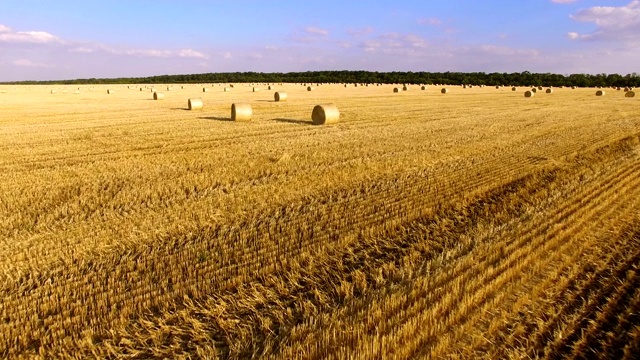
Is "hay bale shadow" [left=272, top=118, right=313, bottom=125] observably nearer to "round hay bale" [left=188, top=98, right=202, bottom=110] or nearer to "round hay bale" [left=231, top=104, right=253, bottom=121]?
"round hay bale" [left=231, top=104, right=253, bottom=121]

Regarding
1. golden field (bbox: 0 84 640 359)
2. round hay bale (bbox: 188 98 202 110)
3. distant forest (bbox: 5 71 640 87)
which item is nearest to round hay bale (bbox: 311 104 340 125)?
golden field (bbox: 0 84 640 359)

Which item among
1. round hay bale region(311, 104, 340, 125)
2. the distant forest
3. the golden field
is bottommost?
the golden field

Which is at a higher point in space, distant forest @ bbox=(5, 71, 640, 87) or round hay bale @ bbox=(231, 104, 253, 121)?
distant forest @ bbox=(5, 71, 640, 87)

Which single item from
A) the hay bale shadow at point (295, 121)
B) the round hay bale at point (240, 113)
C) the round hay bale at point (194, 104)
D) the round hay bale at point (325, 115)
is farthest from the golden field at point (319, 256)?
the round hay bale at point (194, 104)

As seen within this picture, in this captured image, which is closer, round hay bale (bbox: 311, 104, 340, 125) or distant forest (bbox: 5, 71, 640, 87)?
round hay bale (bbox: 311, 104, 340, 125)

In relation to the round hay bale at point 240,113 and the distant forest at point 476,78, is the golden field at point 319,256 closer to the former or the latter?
the round hay bale at point 240,113

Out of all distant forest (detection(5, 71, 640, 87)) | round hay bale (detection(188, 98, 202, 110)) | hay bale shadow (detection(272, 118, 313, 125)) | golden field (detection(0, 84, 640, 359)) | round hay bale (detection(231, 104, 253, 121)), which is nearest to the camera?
golden field (detection(0, 84, 640, 359))

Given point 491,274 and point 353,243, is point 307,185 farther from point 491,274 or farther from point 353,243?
point 491,274

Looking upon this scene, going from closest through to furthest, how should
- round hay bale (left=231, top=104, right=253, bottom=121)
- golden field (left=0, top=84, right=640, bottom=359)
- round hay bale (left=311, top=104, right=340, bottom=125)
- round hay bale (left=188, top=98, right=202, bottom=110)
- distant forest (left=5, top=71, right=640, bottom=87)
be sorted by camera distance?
1. golden field (left=0, top=84, right=640, bottom=359)
2. round hay bale (left=311, top=104, right=340, bottom=125)
3. round hay bale (left=231, top=104, right=253, bottom=121)
4. round hay bale (left=188, top=98, right=202, bottom=110)
5. distant forest (left=5, top=71, right=640, bottom=87)

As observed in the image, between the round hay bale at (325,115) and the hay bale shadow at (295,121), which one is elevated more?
the round hay bale at (325,115)

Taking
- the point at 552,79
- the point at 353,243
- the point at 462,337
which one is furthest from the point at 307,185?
the point at 552,79

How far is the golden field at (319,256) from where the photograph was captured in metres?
3.19

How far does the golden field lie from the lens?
3.19 metres

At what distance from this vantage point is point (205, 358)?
2.99 meters
